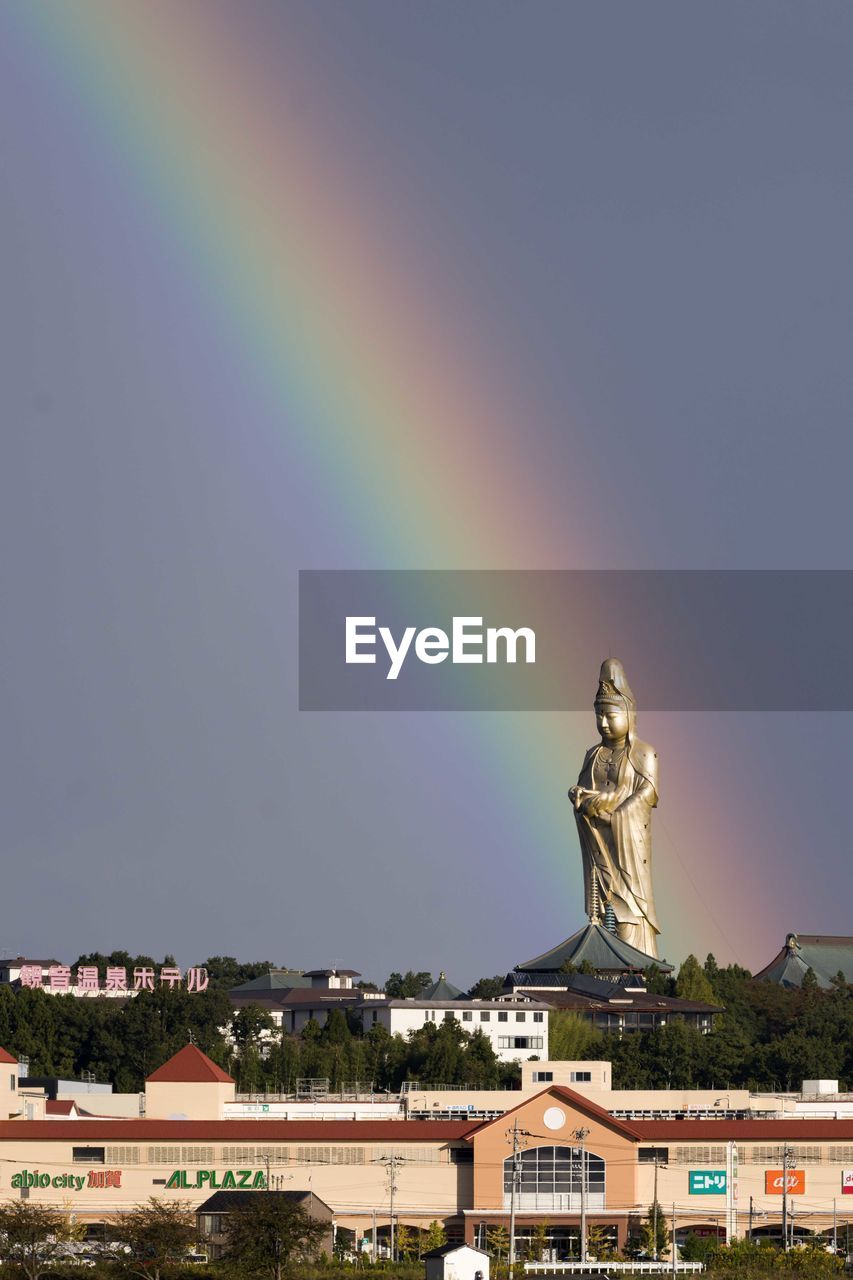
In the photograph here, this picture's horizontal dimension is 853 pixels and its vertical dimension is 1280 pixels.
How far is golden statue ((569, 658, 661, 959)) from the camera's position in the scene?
418ft

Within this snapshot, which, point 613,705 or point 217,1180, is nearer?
point 217,1180

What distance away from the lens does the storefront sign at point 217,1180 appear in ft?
224

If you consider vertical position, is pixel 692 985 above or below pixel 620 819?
below

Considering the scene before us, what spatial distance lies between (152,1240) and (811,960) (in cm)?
8004

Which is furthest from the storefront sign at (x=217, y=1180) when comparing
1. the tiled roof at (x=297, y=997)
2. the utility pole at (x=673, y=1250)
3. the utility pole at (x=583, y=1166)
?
→ the tiled roof at (x=297, y=997)

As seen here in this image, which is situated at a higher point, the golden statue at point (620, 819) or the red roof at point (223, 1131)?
the golden statue at point (620, 819)

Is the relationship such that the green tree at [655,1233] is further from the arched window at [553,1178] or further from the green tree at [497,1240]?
the green tree at [497,1240]

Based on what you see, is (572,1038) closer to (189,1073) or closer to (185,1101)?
(189,1073)

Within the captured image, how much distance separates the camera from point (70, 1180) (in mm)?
68062

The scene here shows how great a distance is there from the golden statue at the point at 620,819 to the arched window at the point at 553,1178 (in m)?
58.5

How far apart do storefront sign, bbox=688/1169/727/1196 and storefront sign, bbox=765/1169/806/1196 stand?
1.26 metres

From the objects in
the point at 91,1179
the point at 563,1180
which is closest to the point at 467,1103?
the point at 563,1180

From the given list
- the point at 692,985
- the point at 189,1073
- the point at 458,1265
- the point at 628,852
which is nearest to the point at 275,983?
the point at 628,852

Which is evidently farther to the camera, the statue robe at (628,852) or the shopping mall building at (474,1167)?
the statue robe at (628,852)
